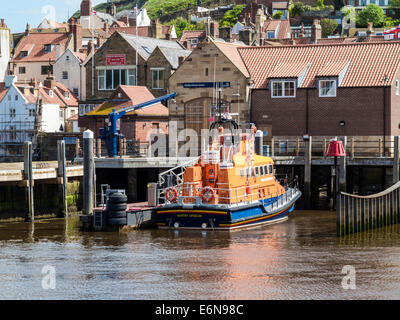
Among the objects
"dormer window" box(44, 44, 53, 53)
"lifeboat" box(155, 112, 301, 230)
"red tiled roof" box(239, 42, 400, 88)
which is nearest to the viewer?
"lifeboat" box(155, 112, 301, 230)

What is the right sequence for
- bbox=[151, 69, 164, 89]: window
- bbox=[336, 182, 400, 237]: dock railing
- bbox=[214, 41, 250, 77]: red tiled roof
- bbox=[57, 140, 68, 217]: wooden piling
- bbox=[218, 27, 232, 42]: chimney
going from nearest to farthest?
1. bbox=[336, 182, 400, 237]: dock railing
2. bbox=[57, 140, 68, 217]: wooden piling
3. bbox=[214, 41, 250, 77]: red tiled roof
4. bbox=[151, 69, 164, 89]: window
5. bbox=[218, 27, 232, 42]: chimney

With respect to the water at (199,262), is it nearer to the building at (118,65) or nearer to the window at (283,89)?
the window at (283,89)

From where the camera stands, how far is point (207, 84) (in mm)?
45906

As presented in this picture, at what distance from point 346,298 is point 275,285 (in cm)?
230

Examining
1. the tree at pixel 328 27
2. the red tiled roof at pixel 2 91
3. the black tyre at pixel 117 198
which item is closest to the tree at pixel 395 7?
the tree at pixel 328 27

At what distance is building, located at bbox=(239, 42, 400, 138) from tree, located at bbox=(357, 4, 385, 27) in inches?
2376

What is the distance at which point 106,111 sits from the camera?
50.1 m

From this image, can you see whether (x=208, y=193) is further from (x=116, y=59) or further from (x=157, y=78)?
(x=116, y=59)

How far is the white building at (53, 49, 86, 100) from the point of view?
78750 millimetres

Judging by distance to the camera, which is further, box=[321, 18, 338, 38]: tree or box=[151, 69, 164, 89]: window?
box=[321, 18, 338, 38]: tree

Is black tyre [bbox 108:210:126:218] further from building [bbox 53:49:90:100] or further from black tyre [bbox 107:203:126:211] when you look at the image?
building [bbox 53:49:90:100]

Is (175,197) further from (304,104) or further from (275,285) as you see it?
(304,104)

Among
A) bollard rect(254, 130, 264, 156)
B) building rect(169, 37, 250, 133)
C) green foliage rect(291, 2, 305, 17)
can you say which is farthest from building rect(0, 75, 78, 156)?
green foliage rect(291, 2, 305, 17)

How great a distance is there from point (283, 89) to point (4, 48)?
5042 centimetres
